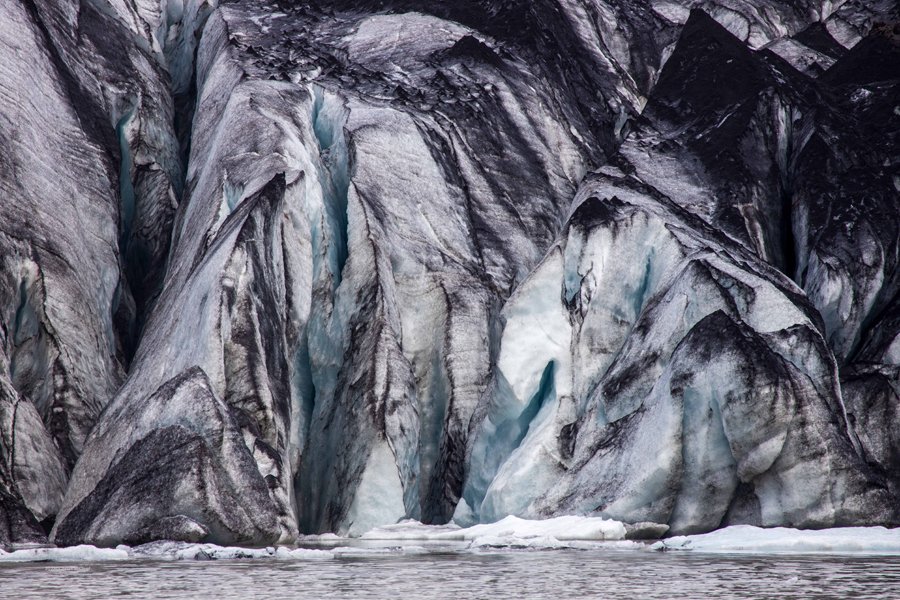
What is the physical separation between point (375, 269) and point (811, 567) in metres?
15.2

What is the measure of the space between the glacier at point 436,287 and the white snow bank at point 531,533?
5.0 inches

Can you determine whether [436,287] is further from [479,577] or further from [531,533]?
[479,577]

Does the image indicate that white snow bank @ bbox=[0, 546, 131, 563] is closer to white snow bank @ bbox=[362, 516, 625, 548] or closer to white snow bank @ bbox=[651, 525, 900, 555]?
white snow bank @ bbox=[362, 516, 625, 548]

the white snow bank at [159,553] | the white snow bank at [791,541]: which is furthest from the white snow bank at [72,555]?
the white snow bank at [791,541]

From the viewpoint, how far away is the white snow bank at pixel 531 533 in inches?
930

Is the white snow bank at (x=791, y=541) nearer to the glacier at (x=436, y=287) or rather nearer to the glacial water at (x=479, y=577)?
the glacier at (x=436, y=287)

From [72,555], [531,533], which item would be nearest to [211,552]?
[72,555]

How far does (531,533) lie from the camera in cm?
2444

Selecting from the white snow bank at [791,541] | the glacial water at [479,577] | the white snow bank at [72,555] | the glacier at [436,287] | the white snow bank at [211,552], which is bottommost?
the glacial water at [479,577]

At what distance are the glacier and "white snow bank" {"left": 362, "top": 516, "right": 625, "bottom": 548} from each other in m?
0.13

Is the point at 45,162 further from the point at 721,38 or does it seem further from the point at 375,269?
the point at 721,38

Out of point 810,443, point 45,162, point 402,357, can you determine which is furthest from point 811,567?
point 45,162

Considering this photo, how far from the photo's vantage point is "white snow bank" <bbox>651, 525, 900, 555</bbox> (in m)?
21.4

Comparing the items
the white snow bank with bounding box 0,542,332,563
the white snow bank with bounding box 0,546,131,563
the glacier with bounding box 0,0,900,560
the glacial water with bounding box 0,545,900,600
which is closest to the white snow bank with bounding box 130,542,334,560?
the white snow bank with bounding box 0,542,332,563
